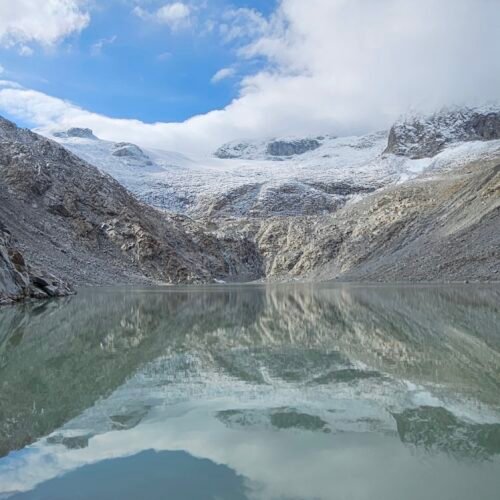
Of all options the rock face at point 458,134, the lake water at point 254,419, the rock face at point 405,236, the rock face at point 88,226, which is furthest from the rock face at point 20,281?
the rock face at point 458,134

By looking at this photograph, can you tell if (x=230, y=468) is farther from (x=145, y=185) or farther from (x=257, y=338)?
(x=145, y=185)

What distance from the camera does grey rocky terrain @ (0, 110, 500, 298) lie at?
233 ft

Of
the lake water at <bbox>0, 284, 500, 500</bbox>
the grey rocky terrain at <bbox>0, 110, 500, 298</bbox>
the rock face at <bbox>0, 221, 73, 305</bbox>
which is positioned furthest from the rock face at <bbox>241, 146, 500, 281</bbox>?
the lake water at <bbox>0, 284, 500, 500</bbox>

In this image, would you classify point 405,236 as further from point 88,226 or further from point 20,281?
point 20,281

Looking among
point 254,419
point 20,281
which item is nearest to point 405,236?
Result: point 20,281

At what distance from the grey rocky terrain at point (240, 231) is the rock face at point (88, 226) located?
252 mm

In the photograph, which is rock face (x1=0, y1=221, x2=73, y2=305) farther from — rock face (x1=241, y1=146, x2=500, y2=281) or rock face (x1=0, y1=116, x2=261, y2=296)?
rock face (x1=241, y1=146, x2=500, y2=281)

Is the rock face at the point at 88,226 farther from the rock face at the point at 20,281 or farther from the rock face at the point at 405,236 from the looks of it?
the rock face at the point at 20,281

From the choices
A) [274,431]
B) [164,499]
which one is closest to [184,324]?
[274,431]

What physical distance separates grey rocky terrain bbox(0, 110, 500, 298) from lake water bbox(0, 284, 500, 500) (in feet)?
86.4

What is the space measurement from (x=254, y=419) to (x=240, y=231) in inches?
5152

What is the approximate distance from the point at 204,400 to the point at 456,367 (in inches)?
208

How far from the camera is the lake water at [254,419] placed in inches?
213

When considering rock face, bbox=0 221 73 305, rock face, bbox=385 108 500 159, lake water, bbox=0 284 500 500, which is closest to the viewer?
lake water, bbox=0 284 500 500
